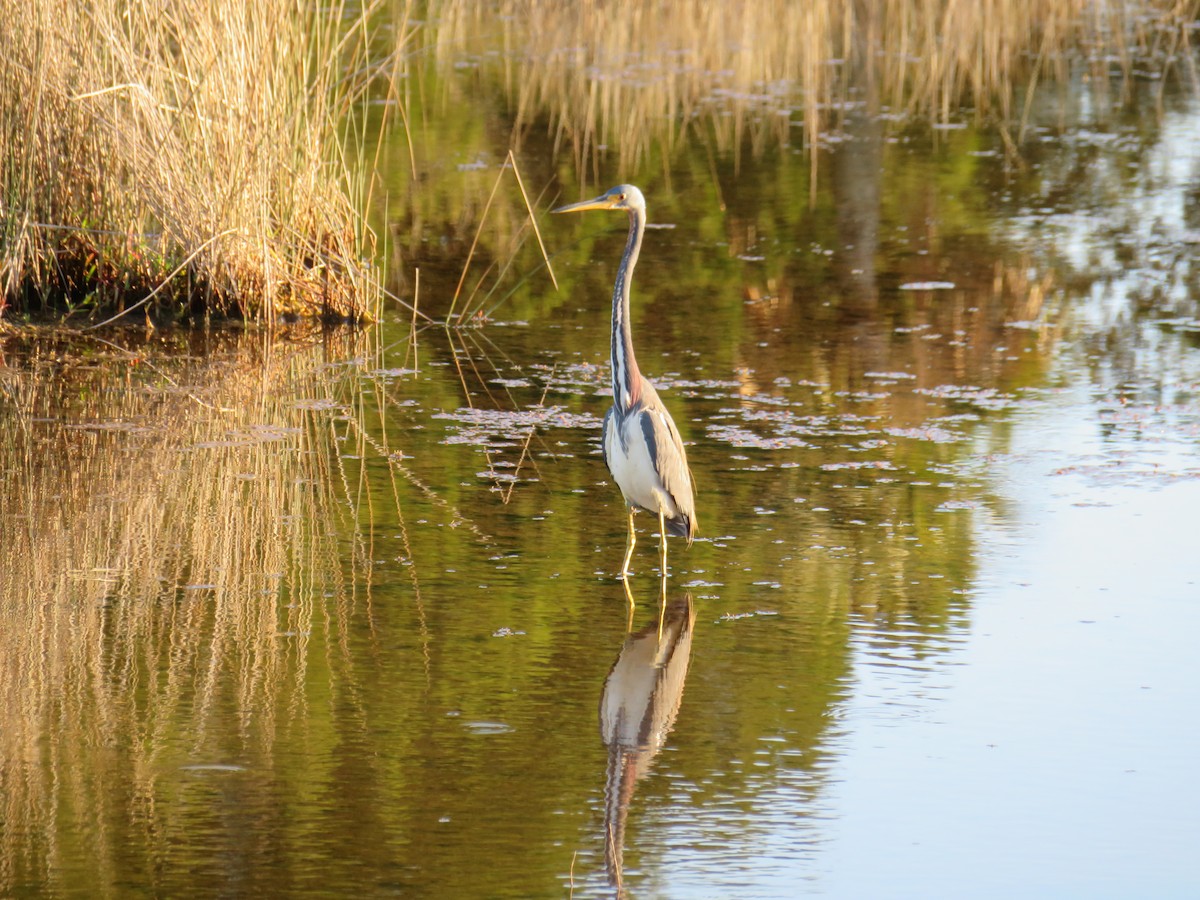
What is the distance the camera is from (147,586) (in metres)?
5.66

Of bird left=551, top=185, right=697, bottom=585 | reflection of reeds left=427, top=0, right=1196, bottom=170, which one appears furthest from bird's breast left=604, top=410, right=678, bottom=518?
reflection of reeds left=427, top=0, right=1196, bottom=170

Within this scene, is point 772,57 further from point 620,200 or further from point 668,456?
point 668,456

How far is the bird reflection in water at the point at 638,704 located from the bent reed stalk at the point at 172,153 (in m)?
3.96

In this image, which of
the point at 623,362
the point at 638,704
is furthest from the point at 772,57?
the point at 638,704

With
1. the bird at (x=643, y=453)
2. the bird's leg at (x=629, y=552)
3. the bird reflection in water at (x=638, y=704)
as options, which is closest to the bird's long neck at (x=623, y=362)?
the bird at (x=643, y=453)

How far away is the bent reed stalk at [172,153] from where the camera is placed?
8359mm

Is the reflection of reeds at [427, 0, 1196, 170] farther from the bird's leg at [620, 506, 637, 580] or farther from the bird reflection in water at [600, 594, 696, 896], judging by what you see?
the bird reflection in water at [600, 594, 696, 896]

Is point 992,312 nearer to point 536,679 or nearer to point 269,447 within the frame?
point 269,447

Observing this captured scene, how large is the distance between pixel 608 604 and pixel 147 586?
146 cm

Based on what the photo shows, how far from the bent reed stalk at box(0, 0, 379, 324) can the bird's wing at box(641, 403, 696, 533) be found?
11.5 ft

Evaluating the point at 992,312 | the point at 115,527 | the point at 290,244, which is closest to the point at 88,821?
the point at 115,527

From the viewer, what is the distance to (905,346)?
29.9 feet

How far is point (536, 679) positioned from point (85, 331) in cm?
497

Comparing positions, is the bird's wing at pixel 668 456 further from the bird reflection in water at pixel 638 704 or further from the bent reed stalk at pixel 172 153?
the bent reed stalk at pixel 172 153
